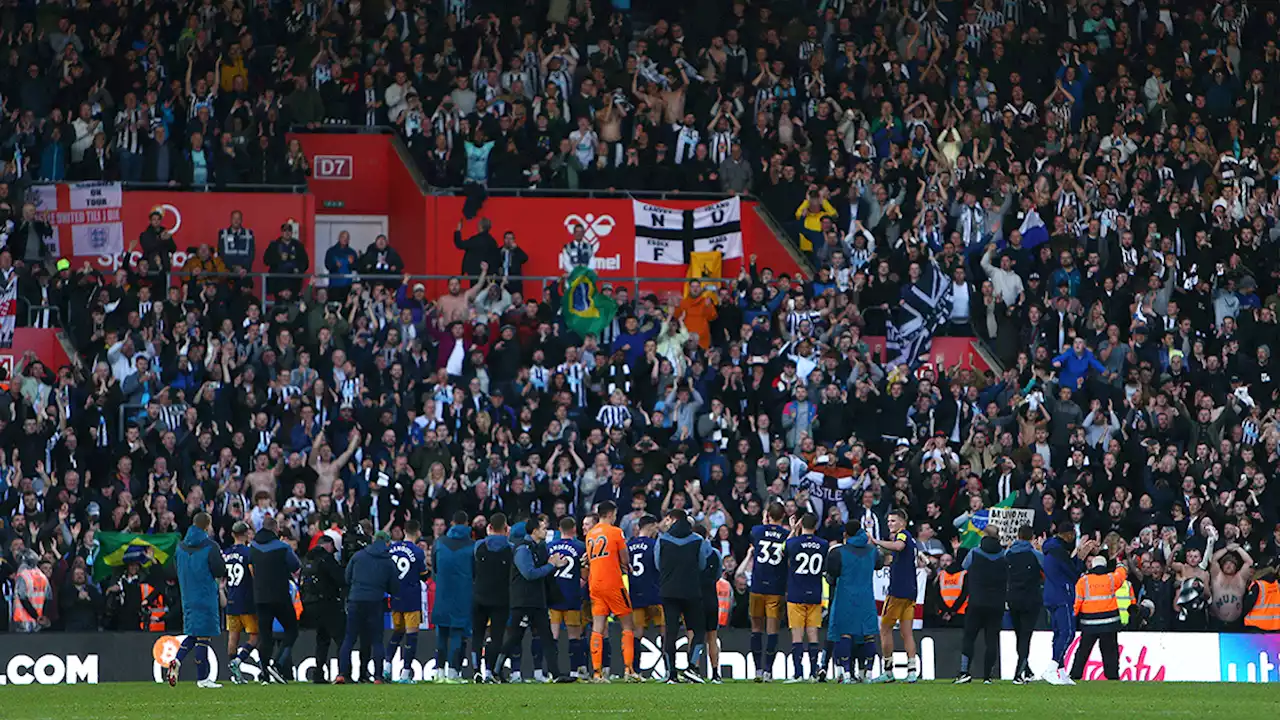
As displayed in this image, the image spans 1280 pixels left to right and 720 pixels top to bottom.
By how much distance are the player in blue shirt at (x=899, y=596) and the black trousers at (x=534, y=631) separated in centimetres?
356

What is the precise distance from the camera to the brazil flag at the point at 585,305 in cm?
3388

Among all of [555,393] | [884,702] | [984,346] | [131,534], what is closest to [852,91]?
[984,346]

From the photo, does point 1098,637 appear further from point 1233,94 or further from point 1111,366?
point 1233,94

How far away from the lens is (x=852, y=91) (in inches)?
1486

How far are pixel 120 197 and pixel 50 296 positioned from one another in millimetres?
1886

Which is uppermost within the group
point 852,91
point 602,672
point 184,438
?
point 852,91

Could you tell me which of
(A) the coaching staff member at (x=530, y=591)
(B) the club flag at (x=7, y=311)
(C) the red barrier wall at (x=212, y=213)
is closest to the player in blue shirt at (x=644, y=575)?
(A) the coaching staff member at (x=530, y=591)

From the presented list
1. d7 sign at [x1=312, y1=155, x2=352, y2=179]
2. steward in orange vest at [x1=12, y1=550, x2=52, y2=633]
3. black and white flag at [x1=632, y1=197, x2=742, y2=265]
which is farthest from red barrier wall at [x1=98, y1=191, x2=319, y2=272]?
steward in orange vest at [x1=12, y1=550, x2=52, y2=633]

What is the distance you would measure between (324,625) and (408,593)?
0.98m

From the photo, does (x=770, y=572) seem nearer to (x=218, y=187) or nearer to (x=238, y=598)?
(x=238, y=598)

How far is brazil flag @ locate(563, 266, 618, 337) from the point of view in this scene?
33.9m

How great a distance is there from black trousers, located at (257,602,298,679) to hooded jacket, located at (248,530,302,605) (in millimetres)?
84

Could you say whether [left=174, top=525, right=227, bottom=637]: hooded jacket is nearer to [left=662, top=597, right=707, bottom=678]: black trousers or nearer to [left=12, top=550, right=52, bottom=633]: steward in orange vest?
[left=12, top=550, right=52, bottom=633]: steward in orange vest

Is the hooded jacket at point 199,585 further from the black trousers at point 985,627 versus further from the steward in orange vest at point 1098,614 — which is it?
the steward in orange vest at point 1098,614
